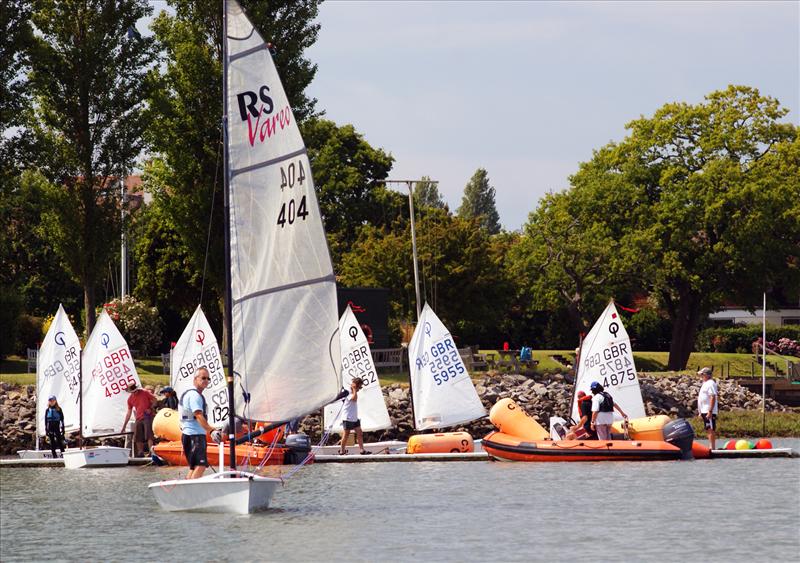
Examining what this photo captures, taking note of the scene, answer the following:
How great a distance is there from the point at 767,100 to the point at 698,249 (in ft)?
26.6

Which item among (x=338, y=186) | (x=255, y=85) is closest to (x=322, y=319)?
(x=255, y=85)

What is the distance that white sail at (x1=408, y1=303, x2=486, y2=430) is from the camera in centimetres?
3544

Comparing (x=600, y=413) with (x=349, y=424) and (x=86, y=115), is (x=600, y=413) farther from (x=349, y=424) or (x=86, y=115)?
(x=86, y=115)

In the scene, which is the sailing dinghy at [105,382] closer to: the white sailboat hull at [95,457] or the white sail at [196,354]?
the white sail at [196,354]

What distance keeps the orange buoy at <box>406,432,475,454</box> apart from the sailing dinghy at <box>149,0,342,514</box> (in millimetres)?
12101

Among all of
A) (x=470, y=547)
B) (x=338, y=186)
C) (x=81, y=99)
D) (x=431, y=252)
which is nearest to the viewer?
(x=470, y=547)

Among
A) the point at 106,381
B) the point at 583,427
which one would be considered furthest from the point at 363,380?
the point at 583,427

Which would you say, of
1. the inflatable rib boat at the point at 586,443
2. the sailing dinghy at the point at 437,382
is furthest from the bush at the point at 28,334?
the inflatable rib boat at the point at 586,443

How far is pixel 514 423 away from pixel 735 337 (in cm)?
4800

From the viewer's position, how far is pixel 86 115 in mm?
44188

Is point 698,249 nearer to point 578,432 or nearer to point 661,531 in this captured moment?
point 578,432

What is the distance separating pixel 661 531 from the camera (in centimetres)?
1952

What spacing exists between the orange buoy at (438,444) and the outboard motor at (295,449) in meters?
3.17

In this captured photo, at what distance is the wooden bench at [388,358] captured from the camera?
5081 cm
